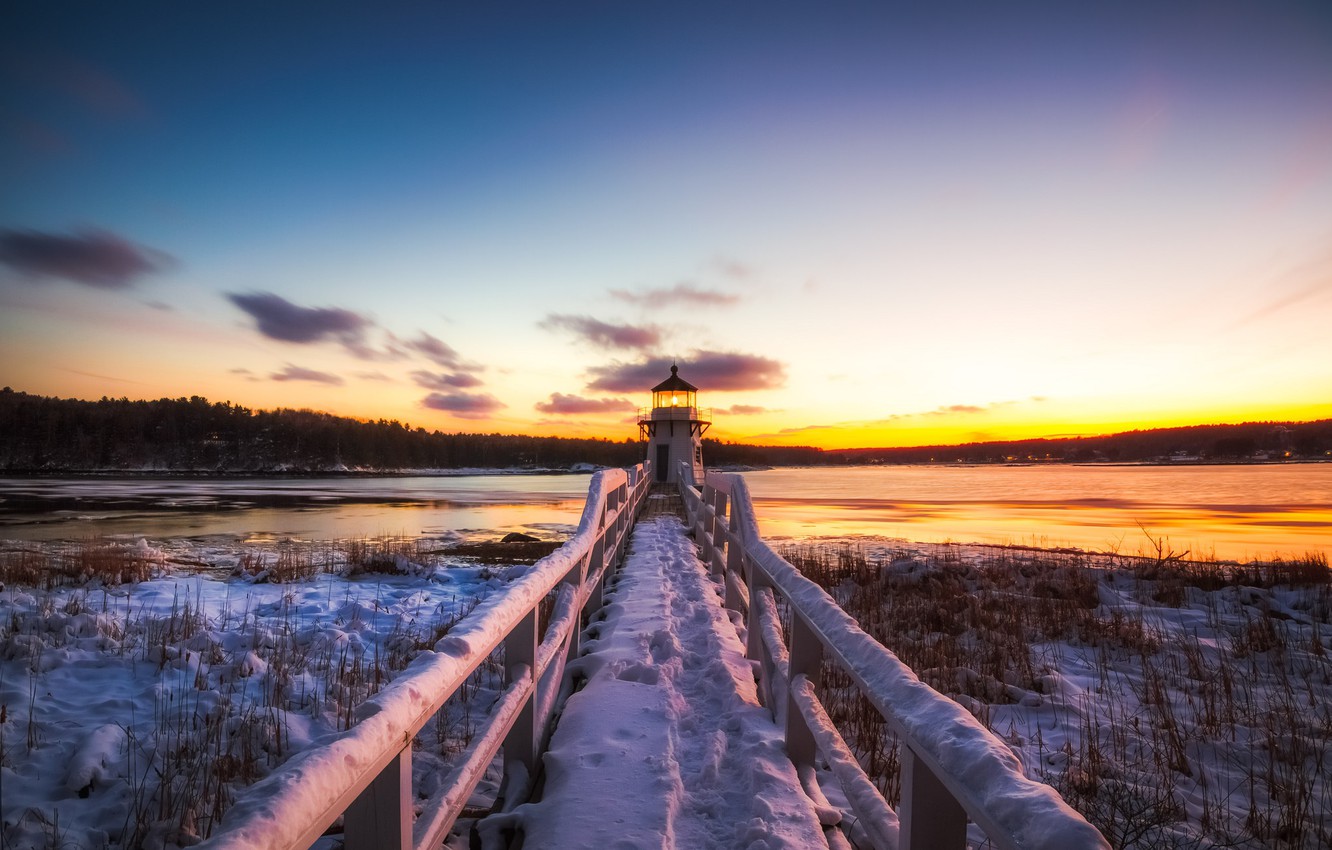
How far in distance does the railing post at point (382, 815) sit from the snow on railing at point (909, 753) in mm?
1200

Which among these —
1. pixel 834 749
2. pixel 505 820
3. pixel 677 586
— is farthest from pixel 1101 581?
pixel 505 820

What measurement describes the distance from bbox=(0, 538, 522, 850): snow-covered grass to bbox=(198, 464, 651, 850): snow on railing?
1.02m

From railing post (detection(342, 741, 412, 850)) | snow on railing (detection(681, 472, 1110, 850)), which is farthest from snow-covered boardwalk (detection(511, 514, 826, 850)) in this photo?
railing post (detection(342, 741, 412, 850))

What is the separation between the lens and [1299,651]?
6.44 metres

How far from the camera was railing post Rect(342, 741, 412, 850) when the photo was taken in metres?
Answer: 1.40

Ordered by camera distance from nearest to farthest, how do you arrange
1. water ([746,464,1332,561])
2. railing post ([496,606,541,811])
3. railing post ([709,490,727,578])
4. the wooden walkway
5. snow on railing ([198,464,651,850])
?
snow on railing ([198,464,651,850]), the wooden walkway, railing post ([496,606,541,811]), railing post ([709,490,727,578]), water ([746,464,1332,561])

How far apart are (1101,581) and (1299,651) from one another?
4.23 m

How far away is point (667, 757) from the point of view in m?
2.81

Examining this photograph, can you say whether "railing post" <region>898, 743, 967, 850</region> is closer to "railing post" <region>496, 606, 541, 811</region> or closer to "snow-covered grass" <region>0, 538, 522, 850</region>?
"railing post" <region>496, 606, 541, 811</region>

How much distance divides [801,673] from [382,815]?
1.88 meters

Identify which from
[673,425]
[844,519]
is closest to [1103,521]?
[844,519]

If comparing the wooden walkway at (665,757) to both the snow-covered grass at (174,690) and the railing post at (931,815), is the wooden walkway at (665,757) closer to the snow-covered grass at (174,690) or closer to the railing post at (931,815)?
the railing post at (931,815)

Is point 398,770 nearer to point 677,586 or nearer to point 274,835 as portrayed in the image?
point 274,835

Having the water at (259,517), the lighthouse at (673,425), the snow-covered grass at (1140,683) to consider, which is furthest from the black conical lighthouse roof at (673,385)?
the snow-covered grass at (1140,683)
